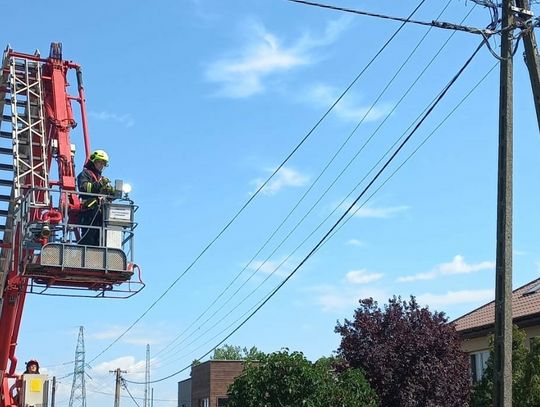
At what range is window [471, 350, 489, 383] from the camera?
28516mm

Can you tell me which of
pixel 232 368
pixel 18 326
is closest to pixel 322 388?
pixel 18 326

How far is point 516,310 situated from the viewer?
27.0 meters

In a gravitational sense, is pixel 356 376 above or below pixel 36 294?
below

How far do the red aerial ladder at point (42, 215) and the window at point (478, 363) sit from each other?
55.6 feet

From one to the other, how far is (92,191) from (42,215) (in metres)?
0.91

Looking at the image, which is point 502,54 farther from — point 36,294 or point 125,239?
point 36,294

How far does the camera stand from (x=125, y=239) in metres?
14.0

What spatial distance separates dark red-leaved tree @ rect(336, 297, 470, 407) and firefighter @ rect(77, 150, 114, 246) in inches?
382

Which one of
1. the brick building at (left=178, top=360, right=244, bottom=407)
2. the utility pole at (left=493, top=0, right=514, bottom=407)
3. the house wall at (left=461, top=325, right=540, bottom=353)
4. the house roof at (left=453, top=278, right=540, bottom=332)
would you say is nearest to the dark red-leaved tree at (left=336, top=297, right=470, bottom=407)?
the house roof at (left=453, top=278, right=540, bottom=332)

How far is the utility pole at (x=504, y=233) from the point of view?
1249cm

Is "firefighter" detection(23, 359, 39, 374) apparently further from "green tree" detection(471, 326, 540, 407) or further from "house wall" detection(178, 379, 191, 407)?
"house wall" detection(178, 379, 191, 407)

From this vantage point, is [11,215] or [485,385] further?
[485,385]

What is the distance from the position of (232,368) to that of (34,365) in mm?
27915

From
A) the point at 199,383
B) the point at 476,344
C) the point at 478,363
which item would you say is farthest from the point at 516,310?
the point at 199,383
